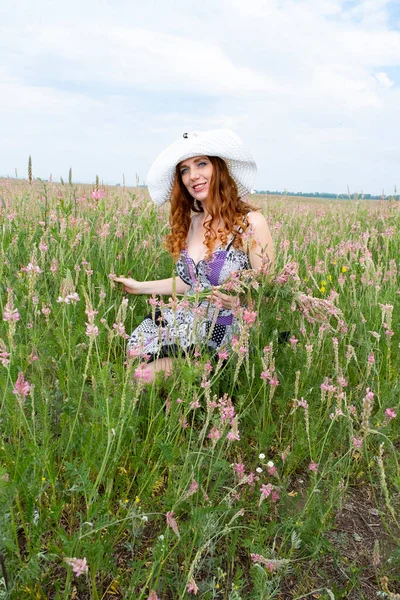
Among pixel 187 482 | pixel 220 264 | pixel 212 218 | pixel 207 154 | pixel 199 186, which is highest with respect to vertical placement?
pixel 207 154

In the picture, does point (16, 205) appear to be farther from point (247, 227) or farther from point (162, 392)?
point (162, 392)

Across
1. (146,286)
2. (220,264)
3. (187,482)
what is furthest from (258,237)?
(187,482)

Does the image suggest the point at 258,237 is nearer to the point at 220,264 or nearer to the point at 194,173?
the point at 220,264

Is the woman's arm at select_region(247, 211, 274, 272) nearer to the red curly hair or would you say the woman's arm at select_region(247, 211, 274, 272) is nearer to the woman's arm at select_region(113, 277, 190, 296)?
the red curly hair

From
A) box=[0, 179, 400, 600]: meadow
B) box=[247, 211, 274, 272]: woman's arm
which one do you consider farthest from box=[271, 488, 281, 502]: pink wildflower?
box=[247, 211, 274, 272]: woman's arm

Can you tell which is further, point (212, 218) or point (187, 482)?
point (212, 218)

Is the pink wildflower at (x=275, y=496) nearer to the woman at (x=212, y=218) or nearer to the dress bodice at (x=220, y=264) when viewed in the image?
the woman at (x=212, y=218)

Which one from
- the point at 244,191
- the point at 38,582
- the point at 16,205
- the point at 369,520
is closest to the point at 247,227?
the point at 244,191

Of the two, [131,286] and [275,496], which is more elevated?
[131,286]

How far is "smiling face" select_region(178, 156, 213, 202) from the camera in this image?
3041mm

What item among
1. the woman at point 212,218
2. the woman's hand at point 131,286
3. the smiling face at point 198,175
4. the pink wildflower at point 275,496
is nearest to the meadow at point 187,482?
the pink wildflower at point 275,496

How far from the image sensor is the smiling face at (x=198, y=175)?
3.04 meters

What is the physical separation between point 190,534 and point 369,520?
802mm

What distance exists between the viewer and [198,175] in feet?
9.96
